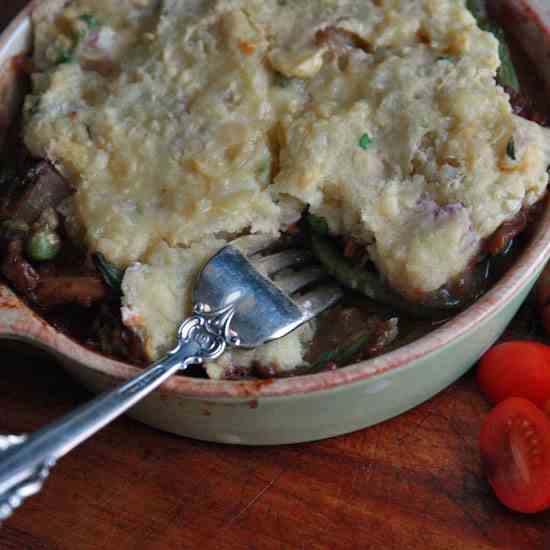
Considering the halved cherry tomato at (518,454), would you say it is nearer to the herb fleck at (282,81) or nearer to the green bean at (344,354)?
the green bean at (344,354)

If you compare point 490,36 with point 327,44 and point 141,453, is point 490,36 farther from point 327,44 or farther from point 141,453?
point 141,453

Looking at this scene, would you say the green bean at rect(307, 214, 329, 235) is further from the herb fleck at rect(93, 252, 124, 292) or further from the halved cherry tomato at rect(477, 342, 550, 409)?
the halved cherry tomato at rect(477, 342, 550, 409)

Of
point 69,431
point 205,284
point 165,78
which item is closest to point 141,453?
point 205,284

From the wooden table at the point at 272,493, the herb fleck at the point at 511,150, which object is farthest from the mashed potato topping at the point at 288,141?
the wooden table at the point at 272,493

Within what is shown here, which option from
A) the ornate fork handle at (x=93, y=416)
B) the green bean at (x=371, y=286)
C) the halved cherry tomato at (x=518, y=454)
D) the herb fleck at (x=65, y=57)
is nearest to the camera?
the ornate fork handle at (x=93, y=416)

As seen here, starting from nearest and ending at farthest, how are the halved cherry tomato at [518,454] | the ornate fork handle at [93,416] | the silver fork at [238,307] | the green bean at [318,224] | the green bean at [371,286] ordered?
the ornate fork handle at [93,416] → the silver fork at [238,307] → the halved cherry tomato at [518,454] → the green bean at [371,286] → the green bean at [318,224]

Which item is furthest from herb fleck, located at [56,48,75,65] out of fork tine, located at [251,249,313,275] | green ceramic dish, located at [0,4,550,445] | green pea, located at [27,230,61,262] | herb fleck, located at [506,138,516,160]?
herb fleck, located at [506,138,516,160]

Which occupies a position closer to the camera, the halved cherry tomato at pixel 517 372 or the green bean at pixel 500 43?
the halved cherry tomato at pixel 517 372
